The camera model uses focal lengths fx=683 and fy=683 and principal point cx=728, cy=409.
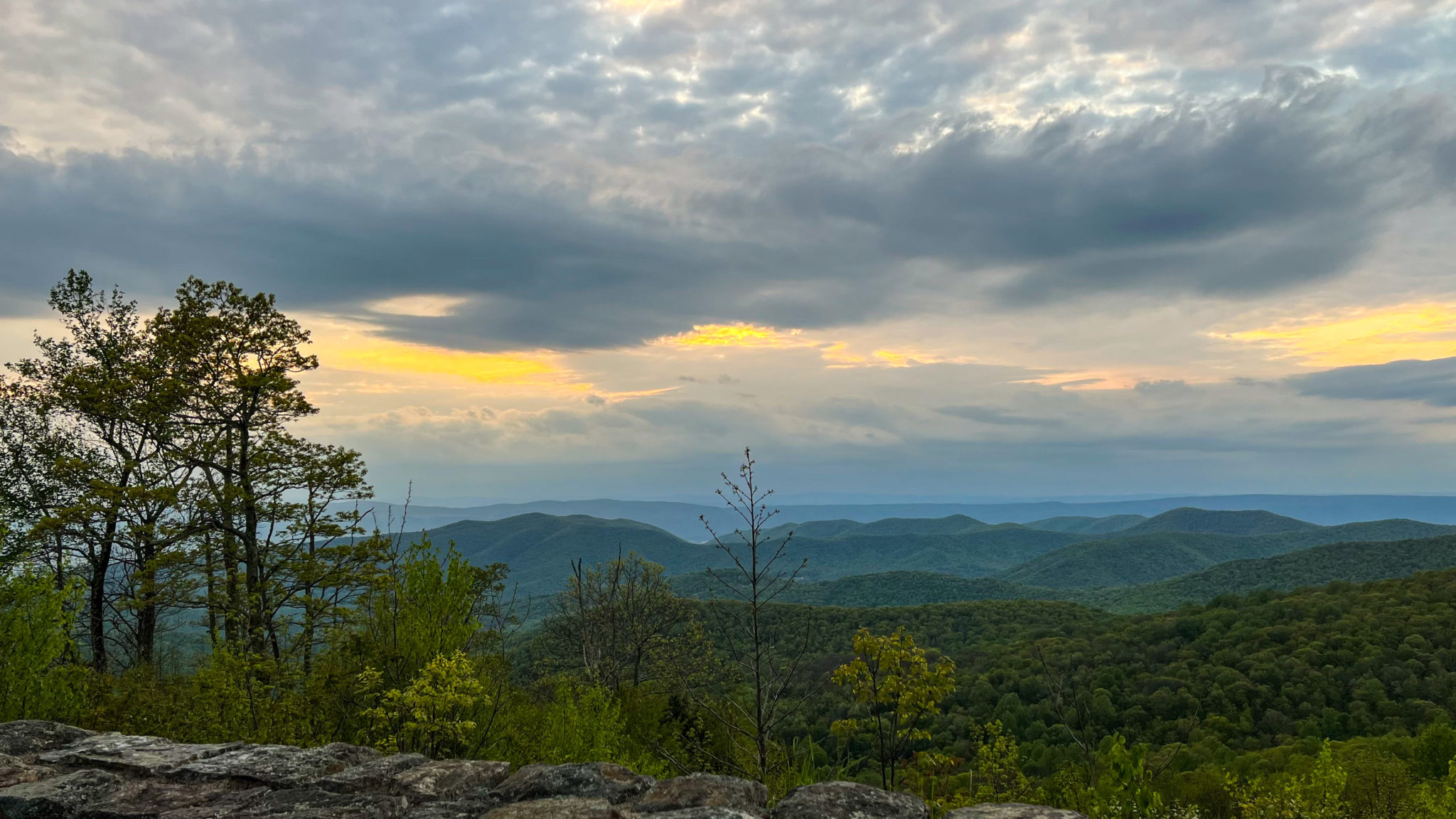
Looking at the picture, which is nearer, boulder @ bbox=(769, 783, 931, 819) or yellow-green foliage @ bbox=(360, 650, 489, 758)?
boulder @ bbox=(769, 783, 931, 819)

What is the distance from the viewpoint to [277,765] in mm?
8336

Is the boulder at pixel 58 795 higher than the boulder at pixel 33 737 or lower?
higher

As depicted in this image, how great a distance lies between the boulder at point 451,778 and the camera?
757cm

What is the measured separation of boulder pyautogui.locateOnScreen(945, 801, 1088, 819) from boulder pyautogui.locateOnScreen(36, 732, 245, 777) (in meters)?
9.19

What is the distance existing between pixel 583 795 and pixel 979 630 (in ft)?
370

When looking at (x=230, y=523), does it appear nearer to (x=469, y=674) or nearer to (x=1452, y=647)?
(x=469, y=674)

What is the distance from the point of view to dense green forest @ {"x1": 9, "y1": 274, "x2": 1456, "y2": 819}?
12453 mm

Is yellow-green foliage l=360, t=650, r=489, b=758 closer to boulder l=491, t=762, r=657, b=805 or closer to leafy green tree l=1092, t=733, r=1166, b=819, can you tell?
boulder l=491, t=762, r=657, b=805

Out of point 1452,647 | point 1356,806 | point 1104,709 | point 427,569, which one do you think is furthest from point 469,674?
point 1452,647

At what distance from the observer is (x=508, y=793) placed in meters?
7.51

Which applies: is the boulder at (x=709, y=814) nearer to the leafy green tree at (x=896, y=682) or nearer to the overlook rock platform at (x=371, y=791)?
the overlook rock platform at (x=371, y=791)

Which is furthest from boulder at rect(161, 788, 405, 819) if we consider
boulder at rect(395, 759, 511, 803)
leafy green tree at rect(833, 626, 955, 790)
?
leafy green tree at rect(833, 626, 955, 790)

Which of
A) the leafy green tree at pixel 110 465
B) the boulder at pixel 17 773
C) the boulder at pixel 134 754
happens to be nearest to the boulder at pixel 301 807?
the boulder at pixel 134 754

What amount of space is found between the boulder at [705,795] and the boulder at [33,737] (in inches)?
357
